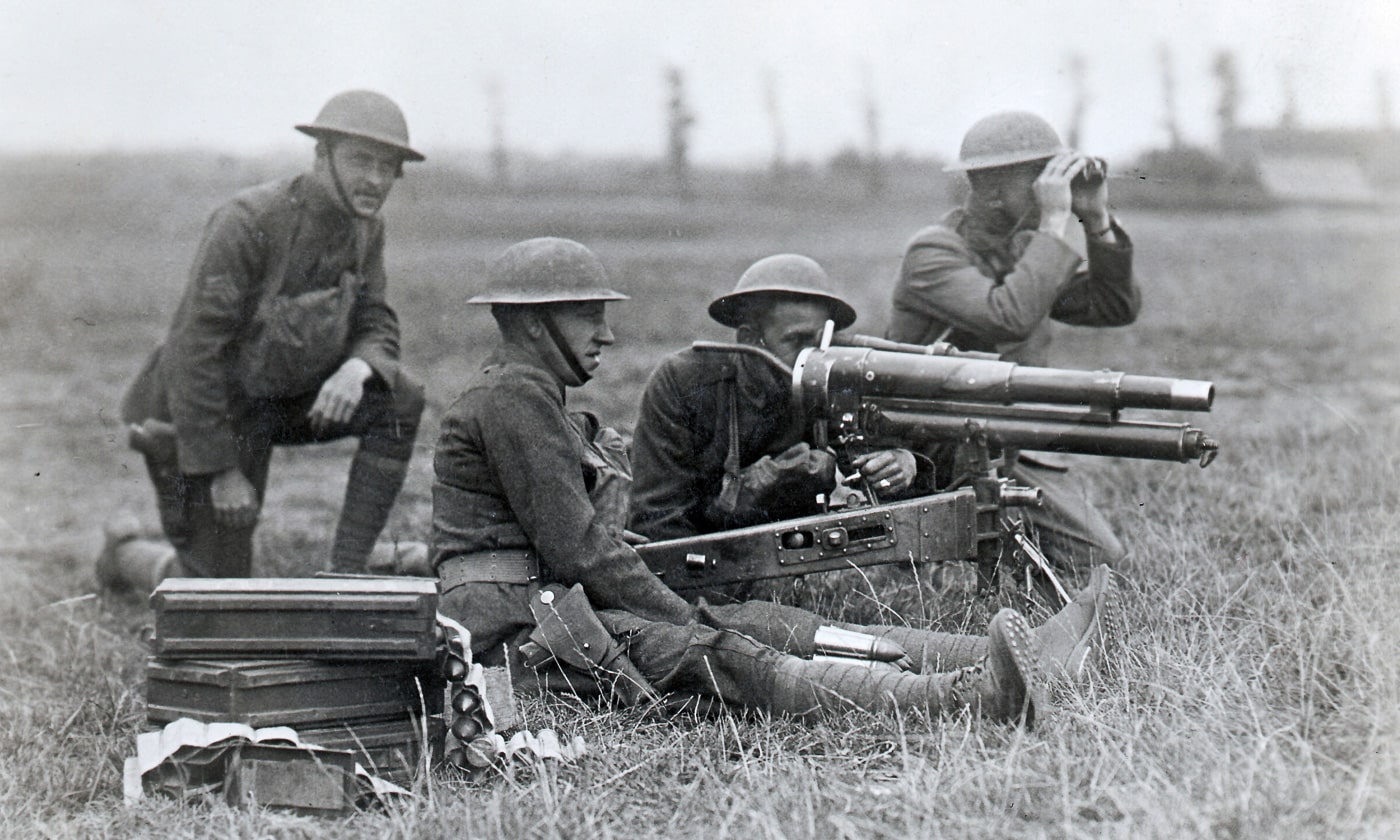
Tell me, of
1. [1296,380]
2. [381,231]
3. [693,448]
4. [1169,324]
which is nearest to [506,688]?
[693,448]

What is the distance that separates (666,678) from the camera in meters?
4.29

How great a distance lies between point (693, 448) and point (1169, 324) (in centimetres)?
1145

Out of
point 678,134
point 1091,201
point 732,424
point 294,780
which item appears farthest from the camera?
point 678,134

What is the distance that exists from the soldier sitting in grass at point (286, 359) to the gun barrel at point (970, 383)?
2.40 metres

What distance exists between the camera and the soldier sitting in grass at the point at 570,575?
4.22 meters

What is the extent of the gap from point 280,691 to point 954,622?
253 cm

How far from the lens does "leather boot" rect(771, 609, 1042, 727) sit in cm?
363

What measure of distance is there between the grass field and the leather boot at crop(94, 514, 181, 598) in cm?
16

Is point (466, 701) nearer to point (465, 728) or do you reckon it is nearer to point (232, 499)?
point (465, 728)

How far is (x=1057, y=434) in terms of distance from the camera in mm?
4660

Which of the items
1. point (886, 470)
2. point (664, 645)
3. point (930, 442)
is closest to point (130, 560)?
point (664, 645)

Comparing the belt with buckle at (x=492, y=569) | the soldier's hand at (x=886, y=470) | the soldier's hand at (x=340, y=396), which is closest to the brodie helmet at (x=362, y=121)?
the soldier's hand at (x=340, y=396)

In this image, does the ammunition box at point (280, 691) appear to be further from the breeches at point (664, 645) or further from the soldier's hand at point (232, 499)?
the soldier's hand at point (232, 499)

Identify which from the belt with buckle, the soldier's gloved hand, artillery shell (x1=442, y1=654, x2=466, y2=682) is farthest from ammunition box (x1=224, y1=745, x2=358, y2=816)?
the soldier's gloved hand
